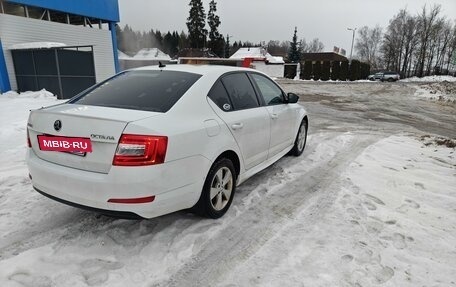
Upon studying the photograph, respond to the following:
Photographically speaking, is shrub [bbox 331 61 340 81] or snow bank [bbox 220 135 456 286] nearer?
snow bank [bbox 220 135 456 286]

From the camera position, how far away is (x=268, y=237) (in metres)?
3.23

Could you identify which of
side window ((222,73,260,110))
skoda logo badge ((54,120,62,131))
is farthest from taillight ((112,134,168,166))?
side window ((222,73,260,110))

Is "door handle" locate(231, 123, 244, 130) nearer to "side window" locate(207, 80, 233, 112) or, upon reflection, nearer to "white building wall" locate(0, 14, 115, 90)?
"side window" locate(207, 80, 233, 112)

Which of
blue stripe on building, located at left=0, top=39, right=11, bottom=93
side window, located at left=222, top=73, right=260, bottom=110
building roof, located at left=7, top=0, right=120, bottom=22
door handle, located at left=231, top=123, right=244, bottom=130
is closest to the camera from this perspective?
door handle, located at left=231, top=123, right=244, bottom=130

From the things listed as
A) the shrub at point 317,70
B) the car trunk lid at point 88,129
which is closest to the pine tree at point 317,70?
the shrub at point 317,70

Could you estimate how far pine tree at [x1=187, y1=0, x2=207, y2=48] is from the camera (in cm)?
6319

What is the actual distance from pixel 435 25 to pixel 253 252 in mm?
74066

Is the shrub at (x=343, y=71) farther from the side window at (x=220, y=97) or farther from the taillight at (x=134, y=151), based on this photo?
the taillight at (x=134, y=151)

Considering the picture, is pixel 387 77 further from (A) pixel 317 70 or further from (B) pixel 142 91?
(B) pixel 142 91

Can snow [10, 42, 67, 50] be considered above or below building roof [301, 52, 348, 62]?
below

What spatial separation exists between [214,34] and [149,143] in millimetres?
67026

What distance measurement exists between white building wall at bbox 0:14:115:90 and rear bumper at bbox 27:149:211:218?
15302mm

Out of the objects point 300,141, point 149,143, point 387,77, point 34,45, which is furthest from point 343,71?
point 149,143

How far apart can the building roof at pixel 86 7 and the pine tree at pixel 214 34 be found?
45543 mm
